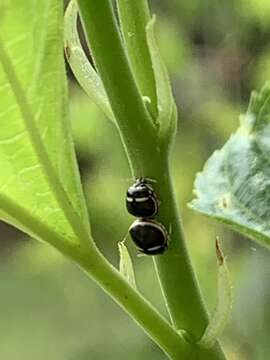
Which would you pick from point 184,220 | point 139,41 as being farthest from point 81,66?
point 184,220

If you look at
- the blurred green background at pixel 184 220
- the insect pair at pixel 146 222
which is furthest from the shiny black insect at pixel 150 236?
the blurred green background at pixel 184 220

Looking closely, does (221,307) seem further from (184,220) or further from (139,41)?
(184,220)

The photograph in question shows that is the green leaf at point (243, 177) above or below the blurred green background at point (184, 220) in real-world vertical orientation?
above

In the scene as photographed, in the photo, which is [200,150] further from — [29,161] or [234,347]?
[29,161]

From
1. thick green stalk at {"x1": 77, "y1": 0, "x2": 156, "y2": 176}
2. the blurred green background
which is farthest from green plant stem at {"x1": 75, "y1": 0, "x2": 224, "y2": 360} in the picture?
the blurred green background

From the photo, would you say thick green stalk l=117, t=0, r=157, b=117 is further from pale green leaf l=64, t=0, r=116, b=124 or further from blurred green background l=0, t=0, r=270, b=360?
blurred green background l=0, t=0, r=270, b=360

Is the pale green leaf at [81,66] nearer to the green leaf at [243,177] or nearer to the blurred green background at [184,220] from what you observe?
the green leaf at [243,177]

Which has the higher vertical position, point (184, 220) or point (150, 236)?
point (150, 236)
